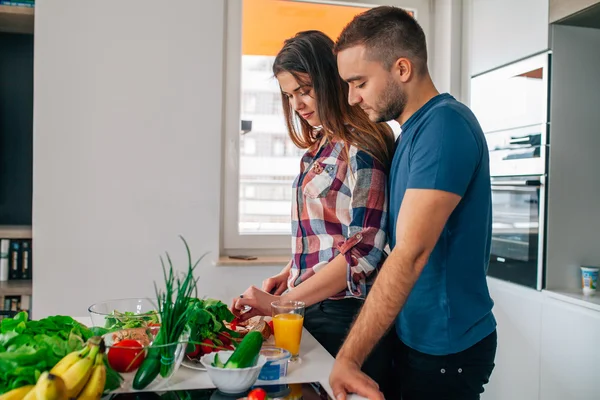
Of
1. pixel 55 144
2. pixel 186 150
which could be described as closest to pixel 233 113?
pixel 186 150

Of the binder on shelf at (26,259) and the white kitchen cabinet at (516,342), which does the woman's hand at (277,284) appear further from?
the binder on shelf at (26,259)

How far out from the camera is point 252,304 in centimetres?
150

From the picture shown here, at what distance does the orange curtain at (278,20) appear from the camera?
3.08 m

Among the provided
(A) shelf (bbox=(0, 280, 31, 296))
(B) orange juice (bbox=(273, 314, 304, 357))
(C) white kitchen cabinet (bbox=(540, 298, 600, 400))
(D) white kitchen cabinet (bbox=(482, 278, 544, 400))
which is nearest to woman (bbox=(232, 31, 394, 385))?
(B) orange juice (bbox=(273, 314, 304, 357))

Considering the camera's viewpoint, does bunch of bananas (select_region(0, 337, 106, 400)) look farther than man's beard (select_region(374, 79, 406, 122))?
No

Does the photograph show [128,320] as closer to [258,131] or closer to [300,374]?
[300,374]

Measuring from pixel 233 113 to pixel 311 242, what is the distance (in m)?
1.63

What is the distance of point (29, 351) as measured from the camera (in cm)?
93

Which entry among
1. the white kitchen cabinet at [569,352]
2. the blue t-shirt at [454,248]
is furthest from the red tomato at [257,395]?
the white kitchen cabinet at [569,352]

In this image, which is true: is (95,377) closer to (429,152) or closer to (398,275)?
(398,275)

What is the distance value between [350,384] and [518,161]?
1757 millimetres

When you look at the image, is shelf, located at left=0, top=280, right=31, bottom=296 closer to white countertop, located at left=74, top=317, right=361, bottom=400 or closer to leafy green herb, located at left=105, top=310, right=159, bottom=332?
leafy green herb, located at left=105, top=310, right=159, bottom=332

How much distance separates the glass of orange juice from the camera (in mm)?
1254

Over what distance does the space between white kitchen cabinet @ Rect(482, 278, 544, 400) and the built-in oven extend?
0.06 m
